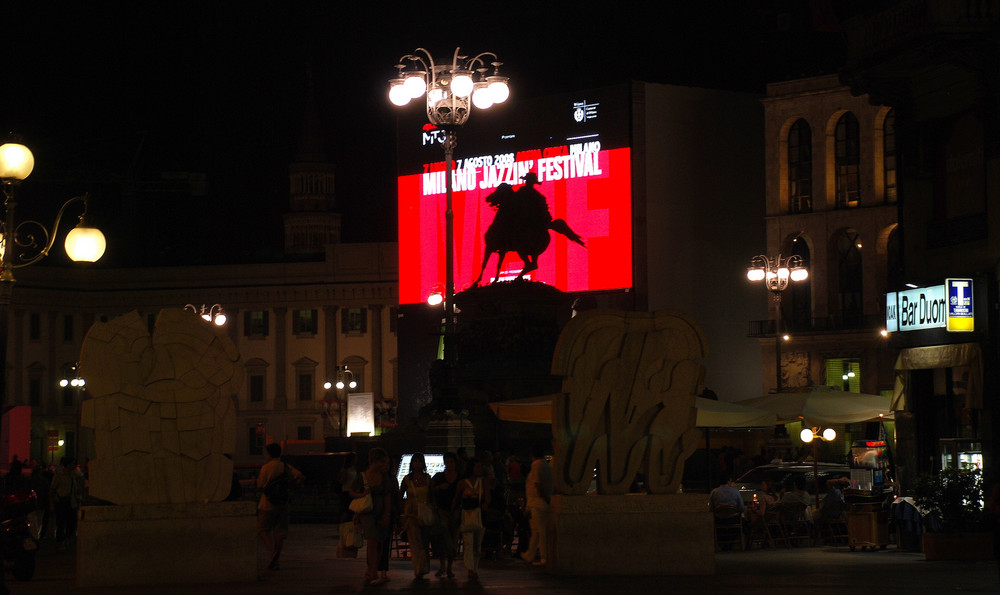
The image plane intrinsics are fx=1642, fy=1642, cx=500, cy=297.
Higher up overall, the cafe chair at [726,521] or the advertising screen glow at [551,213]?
the advertising screen glow at [551,213]

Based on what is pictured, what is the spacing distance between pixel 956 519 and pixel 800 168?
54.4 meters

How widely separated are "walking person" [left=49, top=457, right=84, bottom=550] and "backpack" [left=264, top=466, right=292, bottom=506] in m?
9.34

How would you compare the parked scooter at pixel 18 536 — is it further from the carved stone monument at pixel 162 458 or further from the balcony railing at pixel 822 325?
the balcony railing at pixel 822 325

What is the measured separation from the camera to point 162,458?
17531 mm

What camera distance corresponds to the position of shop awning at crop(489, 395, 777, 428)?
2578cm

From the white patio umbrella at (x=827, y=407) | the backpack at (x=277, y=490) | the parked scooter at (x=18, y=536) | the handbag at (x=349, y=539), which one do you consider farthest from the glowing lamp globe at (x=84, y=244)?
the white patio umbrella at (x=827, y=407)

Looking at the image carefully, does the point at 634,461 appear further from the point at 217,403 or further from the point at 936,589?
the point at 217,403

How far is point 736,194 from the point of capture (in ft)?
244

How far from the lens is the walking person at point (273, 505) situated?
782 inches

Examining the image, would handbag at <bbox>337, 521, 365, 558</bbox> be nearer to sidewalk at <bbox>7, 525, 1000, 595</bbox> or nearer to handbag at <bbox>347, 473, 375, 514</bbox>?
sidewalk at <bbox>7, 525, 1000, 595</bbox>

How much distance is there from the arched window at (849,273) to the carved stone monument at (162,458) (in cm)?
5552

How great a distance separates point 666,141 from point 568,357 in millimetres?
53789

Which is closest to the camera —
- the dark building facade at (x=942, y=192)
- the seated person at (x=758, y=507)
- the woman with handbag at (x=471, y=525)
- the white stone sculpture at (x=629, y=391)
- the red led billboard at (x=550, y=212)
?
the white stone sculpture at (x=629, y=391)

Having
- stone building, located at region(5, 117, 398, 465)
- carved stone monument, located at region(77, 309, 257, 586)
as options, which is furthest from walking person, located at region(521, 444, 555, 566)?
stone building, located at region(5, 117, 398, 465)
